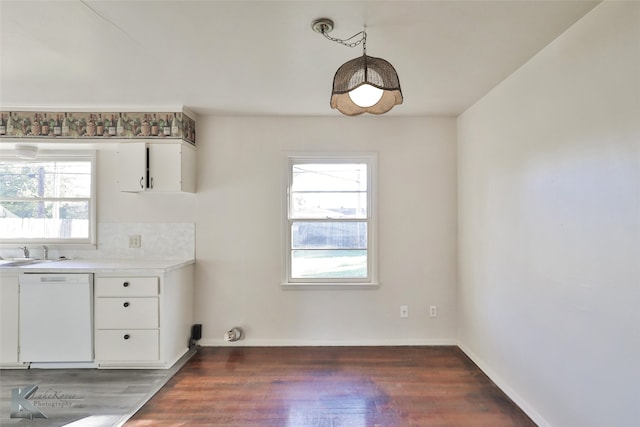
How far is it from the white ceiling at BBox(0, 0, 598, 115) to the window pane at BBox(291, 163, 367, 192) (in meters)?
0.72

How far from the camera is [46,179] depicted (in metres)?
3.16

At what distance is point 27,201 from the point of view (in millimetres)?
3133

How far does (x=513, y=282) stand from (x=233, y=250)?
2.52m

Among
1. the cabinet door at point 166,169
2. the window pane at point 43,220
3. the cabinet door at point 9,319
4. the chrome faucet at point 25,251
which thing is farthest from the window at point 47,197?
the cabinet door at point 166,169

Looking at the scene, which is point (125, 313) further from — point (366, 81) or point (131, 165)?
point (366, 81)

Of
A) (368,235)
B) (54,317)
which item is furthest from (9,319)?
(368,235)

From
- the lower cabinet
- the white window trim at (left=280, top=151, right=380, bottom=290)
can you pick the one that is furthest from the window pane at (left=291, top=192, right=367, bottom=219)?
the lower cabinet

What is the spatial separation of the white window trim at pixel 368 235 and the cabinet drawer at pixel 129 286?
1.20 m

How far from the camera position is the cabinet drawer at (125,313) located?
2.57 metres

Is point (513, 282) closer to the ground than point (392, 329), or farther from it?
farther from it

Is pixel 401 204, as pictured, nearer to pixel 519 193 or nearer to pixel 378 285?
pixel 378 285

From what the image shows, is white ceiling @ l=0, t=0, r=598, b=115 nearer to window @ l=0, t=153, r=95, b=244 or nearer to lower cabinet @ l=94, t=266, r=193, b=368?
window @ l=0, t=153, r=95, b=244

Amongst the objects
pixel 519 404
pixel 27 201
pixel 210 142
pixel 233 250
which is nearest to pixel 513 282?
pixel 519 404

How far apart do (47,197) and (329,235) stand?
3.03m
